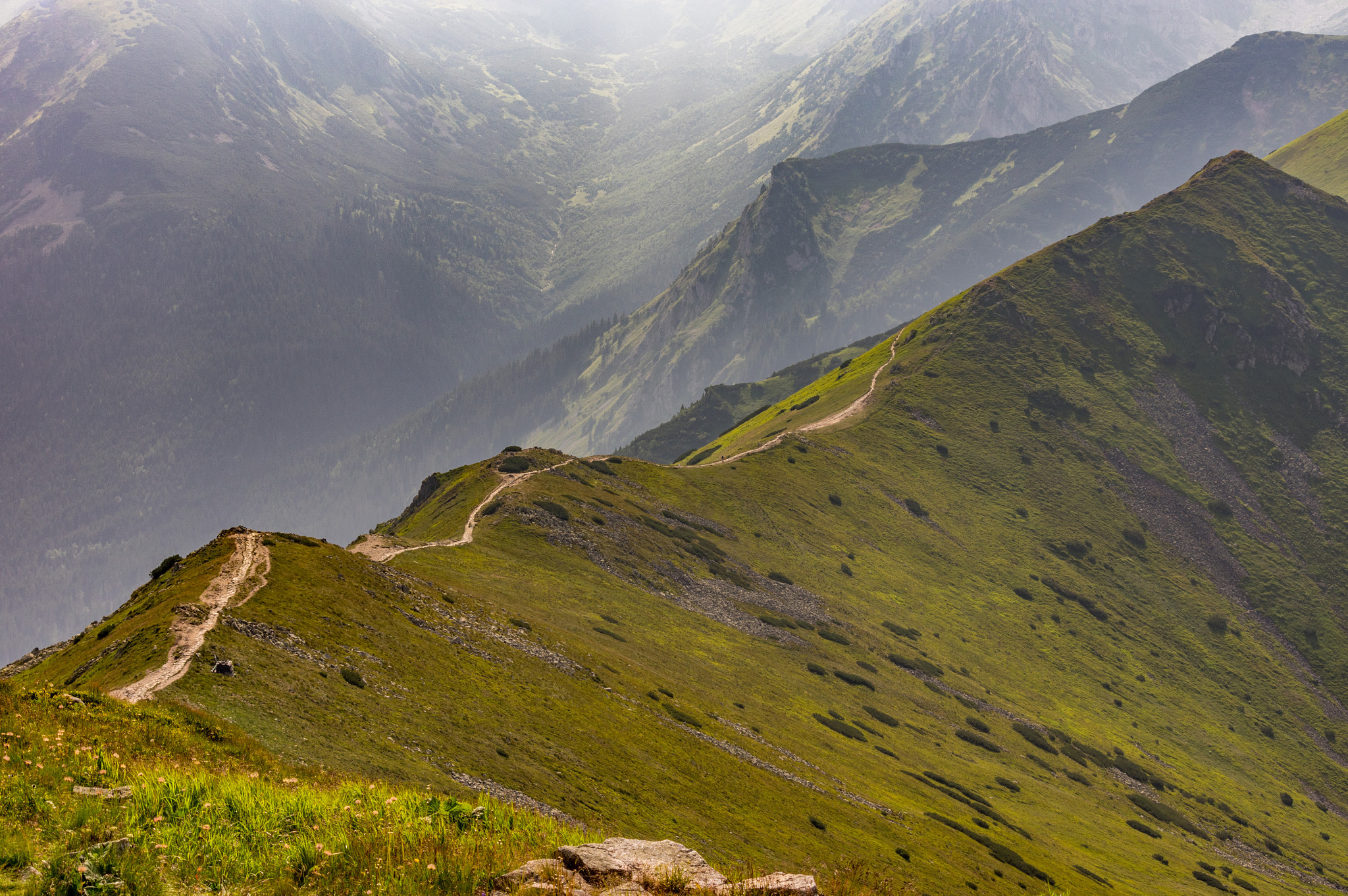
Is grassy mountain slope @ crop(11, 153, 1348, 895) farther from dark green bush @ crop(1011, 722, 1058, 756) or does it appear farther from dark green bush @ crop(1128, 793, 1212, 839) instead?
dark green bush @ crop(1128, 793, 1212, 839)

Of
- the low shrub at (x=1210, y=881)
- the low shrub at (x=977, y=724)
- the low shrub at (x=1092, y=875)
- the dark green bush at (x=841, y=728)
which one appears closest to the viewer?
the low shrub at (x=1092, y=875)

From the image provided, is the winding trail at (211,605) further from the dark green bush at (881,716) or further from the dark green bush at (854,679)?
the dark green bush at (854,679)

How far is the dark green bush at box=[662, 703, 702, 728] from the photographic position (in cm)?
5957

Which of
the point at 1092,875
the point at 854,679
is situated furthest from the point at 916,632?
the point at 1092,875

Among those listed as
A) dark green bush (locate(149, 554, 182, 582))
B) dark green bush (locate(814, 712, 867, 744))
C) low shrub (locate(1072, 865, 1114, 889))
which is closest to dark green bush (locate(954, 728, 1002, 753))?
dark green bush (locate(814, 712, 867, 744))

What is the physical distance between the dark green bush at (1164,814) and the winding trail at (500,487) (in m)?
77.8

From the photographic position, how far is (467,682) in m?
48.2

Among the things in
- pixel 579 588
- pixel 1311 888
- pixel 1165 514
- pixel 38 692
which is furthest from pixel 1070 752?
pixel 38 692

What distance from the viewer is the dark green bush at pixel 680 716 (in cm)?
5957

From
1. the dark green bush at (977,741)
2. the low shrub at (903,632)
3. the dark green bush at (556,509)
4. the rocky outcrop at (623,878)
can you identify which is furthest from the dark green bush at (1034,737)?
the rocky outcrop at (623,878)

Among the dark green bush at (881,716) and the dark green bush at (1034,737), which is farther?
the dark green bush at (1034,737)

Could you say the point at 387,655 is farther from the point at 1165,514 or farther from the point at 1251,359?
the point at 1251,359

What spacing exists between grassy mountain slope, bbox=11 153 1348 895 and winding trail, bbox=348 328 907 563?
5.77 feet

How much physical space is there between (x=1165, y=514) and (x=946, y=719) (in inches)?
3886
